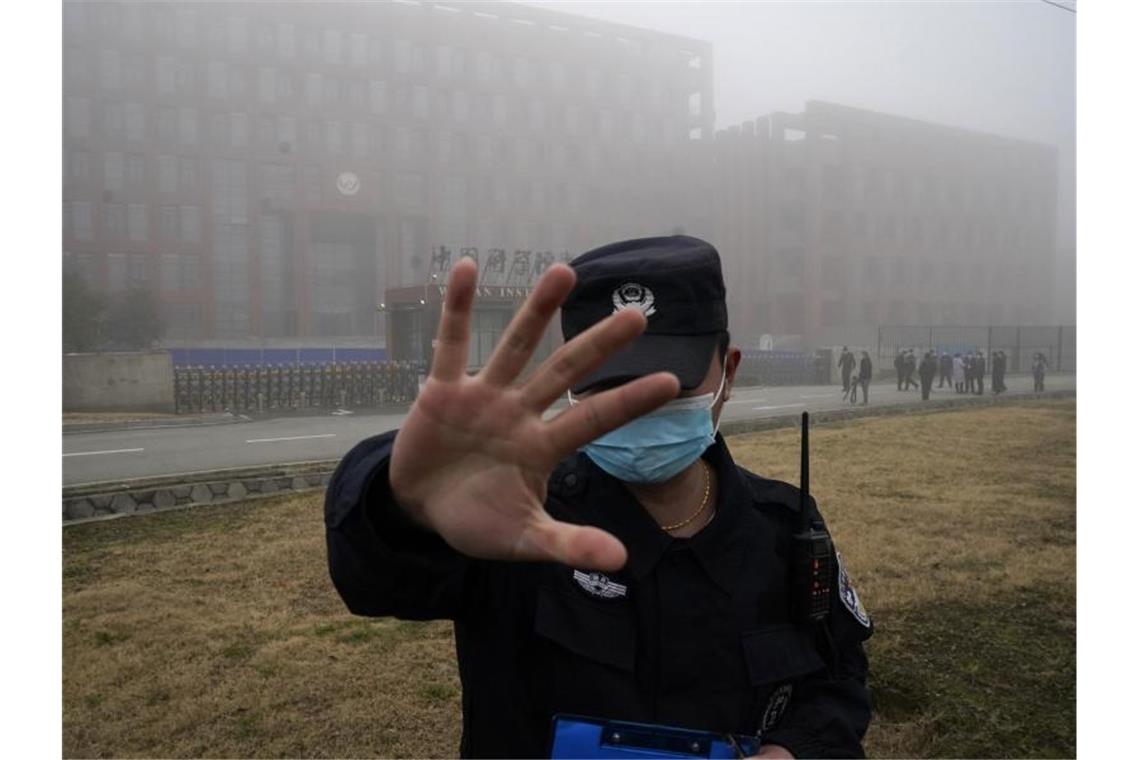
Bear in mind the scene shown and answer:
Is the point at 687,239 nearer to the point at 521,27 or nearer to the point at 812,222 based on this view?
the point at 521,27

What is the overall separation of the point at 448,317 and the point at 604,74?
2997mm

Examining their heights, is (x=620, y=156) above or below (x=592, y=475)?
above

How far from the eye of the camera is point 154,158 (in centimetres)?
309

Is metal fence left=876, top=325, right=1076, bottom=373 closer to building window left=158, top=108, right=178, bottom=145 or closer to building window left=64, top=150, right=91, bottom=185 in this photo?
building window left=158, top=108, right=178, bottom=145

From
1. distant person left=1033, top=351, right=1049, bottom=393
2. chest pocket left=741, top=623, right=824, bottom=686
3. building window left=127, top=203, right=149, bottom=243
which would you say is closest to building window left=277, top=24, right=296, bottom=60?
building window left=127, top=203, right=149, bottom=243

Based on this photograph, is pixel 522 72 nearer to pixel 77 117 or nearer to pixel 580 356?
pixel 77 117

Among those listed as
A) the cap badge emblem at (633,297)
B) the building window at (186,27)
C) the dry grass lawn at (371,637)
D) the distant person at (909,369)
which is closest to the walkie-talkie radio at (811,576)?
the cap badge emblem at (633,297)

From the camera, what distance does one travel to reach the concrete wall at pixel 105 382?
121 inches

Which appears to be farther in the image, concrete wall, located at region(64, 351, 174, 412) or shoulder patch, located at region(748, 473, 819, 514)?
concrete wall, located at region(64, 351, 174, 412)

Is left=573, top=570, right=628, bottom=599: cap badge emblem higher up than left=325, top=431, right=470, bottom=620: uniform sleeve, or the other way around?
left=325, top=431, right=470, bottom=620: uniform sleeve

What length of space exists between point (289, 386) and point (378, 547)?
3.05m

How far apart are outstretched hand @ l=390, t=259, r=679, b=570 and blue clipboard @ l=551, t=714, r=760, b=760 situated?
1.09 feet

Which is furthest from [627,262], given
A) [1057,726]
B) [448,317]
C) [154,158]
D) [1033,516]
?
[1033,516]

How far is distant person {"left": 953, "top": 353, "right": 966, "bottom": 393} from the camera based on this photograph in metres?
4.23
